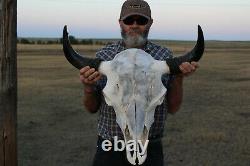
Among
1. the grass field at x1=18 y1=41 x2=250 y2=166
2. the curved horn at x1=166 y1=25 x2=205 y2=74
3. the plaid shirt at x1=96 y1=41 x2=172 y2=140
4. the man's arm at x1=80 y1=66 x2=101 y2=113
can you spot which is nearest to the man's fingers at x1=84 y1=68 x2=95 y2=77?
the man's arm at x1=80 y1=66 x2=101 y2=113

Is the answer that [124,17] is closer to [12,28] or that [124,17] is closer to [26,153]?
[12,28]

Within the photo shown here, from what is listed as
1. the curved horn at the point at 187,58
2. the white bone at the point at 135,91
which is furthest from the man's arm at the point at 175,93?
the white bone at the point at 135,91

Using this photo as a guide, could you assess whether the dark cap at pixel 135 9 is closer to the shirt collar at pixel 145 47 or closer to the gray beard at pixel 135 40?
the gray beard at pixel 135 40

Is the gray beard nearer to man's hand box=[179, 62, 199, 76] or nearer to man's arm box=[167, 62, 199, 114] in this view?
man's arm box=[167, 62, 199, 114]

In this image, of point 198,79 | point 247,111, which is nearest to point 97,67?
point 247,111

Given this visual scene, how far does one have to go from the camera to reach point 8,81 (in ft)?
17.9

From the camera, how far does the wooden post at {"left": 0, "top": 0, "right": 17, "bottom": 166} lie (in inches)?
209

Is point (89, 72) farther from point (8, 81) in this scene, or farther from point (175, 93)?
point (8, 81)

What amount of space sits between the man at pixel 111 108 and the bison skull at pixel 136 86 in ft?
0.68

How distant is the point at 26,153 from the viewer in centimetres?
1051

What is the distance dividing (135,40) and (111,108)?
0.64 m

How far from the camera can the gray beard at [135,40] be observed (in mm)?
4434

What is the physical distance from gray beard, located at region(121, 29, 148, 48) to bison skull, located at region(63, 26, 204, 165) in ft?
1.12

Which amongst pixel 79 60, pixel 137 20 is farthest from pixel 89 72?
pixel 137 20
